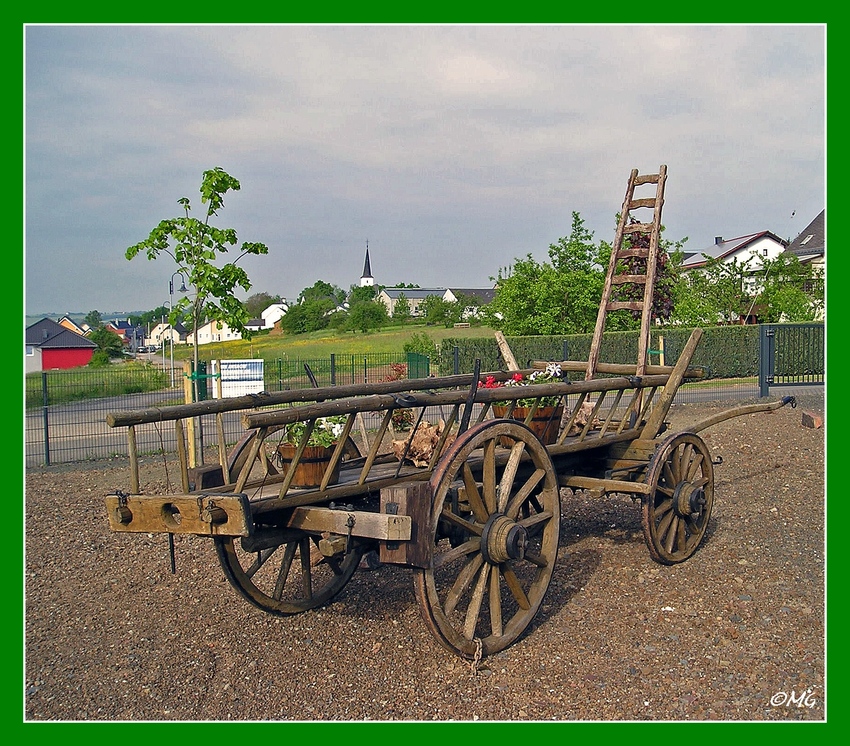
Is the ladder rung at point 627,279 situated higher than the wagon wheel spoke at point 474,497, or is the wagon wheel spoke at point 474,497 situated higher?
the ladder rung at point 627,279

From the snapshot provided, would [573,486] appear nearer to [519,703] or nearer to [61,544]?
[519,703]

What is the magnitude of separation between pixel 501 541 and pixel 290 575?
91.8 inches

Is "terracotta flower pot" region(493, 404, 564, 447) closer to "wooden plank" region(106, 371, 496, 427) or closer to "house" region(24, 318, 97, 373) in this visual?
"wooden plank" region(106, 371, 496, 427)

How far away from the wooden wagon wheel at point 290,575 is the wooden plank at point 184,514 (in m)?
0.43

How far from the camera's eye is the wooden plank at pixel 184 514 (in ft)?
13.2

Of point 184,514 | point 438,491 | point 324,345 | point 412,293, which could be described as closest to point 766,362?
point 438,491

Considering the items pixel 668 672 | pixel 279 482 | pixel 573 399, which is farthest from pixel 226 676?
pixel 573 399

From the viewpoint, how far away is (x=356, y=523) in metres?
4.32

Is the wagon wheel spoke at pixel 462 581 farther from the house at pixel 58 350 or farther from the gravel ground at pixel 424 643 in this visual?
the house at pixel 58 350

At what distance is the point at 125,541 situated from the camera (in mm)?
7582

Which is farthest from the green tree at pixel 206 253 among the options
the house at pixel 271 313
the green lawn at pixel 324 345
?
the house at pixel 271 313

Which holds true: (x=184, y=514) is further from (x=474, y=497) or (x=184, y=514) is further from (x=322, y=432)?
(x=474, y=497)

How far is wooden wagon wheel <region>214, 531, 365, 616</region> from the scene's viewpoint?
5.10 m

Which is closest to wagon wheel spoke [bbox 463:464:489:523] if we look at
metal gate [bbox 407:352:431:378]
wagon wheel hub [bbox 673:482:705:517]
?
wagon wheel hub [bbox 673:482:705:517]
